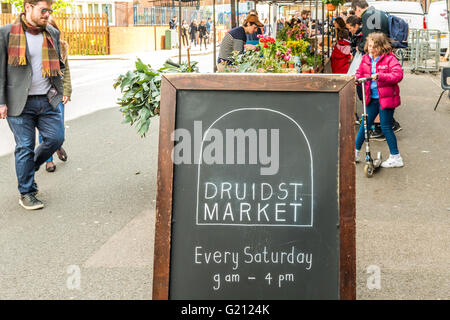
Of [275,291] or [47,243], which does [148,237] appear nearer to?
[47,243]

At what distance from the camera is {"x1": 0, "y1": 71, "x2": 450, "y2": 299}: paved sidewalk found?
4523mm

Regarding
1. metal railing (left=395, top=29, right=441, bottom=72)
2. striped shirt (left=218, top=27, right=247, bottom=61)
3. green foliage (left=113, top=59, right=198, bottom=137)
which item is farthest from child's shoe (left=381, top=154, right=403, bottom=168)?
metal railing (left=395, top=29, right=441, bottom=72)

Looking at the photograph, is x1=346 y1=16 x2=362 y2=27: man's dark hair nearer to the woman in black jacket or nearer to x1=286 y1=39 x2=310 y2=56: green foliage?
x1=286 y1=39 x2=310 y2=56: green foliage

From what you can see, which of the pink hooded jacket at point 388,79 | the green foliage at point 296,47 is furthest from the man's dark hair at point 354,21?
the pink hooded jacket at point 388,79

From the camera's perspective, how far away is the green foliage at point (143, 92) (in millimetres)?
6086

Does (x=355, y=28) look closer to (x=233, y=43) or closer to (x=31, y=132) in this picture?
(x=233, y=43)

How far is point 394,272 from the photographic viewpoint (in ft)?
15.5

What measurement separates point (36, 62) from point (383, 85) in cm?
393

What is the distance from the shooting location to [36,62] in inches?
244

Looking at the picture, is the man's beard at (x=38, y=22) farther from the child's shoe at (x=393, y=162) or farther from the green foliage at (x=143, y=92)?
the child's shoe at (x=393, y=162)

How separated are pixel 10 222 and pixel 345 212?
3.70 meters

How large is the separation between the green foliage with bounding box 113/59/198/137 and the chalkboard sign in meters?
2.67
